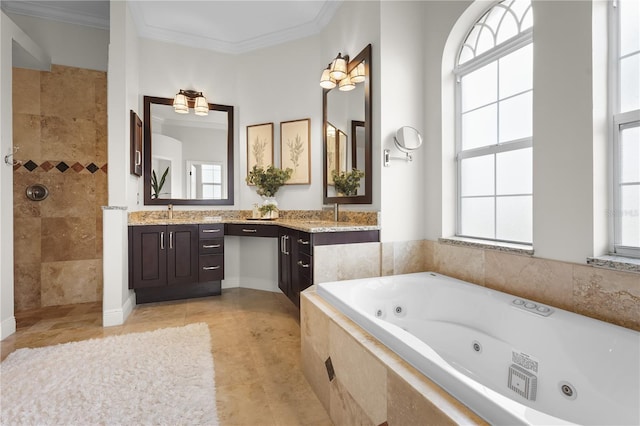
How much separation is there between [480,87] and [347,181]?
1310mm

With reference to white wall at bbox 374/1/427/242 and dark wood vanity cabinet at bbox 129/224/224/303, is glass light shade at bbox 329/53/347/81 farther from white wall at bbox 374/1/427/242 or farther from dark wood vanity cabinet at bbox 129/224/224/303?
dark wood vanity cabinet at bbox 129/224/224/303

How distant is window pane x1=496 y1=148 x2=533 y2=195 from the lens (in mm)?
1981

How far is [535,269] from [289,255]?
1869mm

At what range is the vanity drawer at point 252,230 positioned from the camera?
326 centimetres

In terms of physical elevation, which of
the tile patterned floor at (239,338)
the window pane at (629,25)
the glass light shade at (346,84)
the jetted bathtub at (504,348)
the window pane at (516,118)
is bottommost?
the tile patterned floor at (239,338)

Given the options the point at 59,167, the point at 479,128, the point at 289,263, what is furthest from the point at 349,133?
the point at 59,167

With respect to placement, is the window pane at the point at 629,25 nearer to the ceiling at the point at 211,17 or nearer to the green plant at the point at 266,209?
the ceiling at the point at 211,17

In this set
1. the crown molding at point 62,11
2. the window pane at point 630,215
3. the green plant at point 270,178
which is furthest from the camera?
the green plant at point 270,178

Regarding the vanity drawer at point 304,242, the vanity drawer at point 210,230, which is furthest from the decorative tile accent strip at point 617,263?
the vanity drawer at point 210,230

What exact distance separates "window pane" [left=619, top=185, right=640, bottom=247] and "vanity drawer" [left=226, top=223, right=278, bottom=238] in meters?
2.59

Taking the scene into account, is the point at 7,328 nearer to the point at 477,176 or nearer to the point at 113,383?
the point at 113,383

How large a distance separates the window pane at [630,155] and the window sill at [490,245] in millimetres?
564

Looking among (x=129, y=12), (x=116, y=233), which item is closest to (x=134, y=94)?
(x=129, y=12)

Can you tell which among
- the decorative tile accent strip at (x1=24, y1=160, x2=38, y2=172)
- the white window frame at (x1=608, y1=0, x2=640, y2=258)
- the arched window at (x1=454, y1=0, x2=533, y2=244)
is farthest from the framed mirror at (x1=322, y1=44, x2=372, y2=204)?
the decorative tile accent strip at (x1=24, y1=160, x2=38, y2=172)
